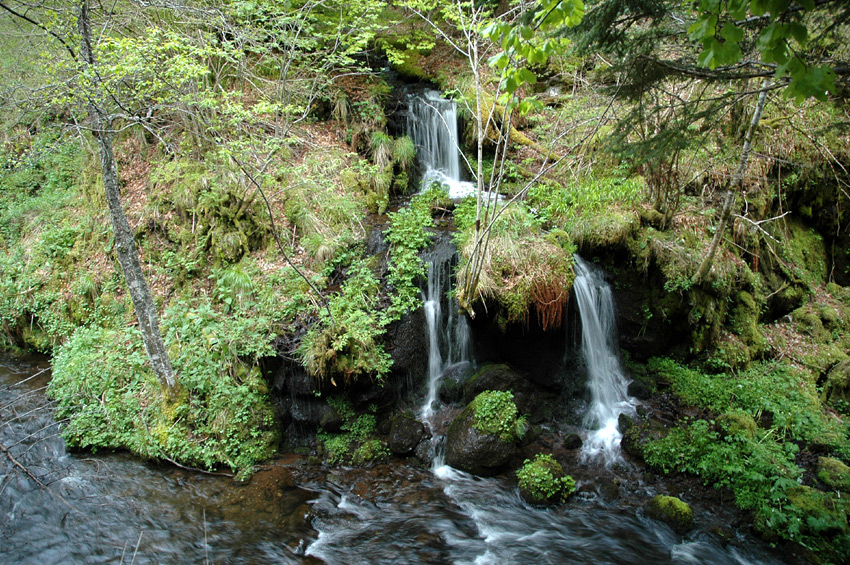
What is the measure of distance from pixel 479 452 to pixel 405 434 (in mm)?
1084

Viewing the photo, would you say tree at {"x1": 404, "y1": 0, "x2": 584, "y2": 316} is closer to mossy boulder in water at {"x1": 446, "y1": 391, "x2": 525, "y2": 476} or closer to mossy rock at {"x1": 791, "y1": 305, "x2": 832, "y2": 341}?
mossy boulder in water at {"x1": 446, "y1": 391, "x2": 525, "y2": 476}

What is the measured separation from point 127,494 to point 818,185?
41.5 feet

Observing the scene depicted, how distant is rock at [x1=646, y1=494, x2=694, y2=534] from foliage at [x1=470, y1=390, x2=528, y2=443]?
1780 mm

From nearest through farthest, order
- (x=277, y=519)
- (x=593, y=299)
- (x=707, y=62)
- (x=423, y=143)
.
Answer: (x=707, y=62)
(x=277, y=519)
(x=593, y=299)
(x=423, y=143)

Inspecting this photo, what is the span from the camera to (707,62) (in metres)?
2.05

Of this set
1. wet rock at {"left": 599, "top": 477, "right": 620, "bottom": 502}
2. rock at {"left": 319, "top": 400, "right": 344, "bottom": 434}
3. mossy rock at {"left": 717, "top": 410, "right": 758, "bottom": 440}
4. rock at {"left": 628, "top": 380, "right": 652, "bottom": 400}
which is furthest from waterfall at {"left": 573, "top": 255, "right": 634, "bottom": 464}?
rock at {"left": 319, "top": 400, "right": 344, "bottom": 434}

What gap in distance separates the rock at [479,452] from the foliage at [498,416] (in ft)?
0.22

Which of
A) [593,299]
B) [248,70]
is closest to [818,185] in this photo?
[593,299]

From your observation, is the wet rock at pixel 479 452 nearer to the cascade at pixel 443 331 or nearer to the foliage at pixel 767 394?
the cascade at pixel 443 331

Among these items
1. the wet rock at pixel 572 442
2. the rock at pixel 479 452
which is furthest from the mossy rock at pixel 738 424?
the rock at pixel 479 452

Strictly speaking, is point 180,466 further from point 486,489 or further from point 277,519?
point 486,489

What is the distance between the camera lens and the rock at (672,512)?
522cm

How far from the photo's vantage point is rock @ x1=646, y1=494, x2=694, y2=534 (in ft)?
17.1

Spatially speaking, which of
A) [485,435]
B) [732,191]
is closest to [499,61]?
[485,435]
